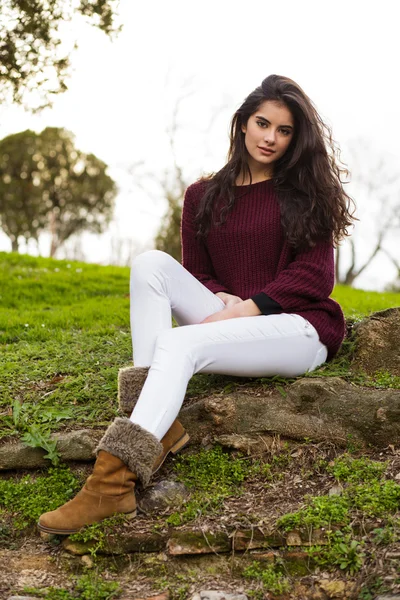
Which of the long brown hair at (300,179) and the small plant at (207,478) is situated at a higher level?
the long brown hair at (300,179)

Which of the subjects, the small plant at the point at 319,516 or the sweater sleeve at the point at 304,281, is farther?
the sweater sleeve at the point at 304,281

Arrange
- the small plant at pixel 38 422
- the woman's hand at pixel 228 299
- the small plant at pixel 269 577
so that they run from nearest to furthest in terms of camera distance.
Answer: the small plant at pixel 269 577
the small plant at pixel 38 422
the woman's hand at pixel 228 299

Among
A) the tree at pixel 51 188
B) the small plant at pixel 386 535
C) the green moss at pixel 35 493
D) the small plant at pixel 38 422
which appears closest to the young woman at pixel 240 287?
the green moss at pixel 35 493

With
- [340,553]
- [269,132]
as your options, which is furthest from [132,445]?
[269,132]

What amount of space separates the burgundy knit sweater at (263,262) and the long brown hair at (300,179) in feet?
0.23

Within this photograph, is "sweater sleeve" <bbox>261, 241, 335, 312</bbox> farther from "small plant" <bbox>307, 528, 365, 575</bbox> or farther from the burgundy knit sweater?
"small plant" <bbox>307, 528, 365, 575</bbox>

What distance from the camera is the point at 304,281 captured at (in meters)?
3.41

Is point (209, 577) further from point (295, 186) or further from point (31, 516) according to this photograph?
point (295, 186)

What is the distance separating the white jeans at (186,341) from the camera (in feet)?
9.42

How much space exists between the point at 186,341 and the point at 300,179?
1.33 meters

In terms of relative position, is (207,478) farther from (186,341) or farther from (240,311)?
(240,311)

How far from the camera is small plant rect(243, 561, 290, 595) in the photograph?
247 centimetres

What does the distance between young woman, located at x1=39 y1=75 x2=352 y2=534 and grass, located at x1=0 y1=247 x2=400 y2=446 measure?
40 cm

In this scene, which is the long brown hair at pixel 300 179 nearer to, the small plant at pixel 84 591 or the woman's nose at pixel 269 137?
the woman's nose at pixel 269 137
